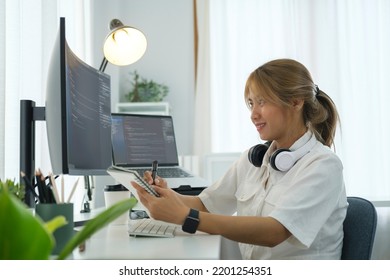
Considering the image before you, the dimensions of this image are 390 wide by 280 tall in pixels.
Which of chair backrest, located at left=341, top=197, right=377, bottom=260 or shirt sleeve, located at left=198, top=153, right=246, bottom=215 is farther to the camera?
shirt sleeve, located at left=198, top=153, right=246, bottom=215

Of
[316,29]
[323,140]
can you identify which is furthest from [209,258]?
[316,29]

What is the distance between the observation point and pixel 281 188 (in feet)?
4.17

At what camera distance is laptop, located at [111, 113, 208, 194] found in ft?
6.38

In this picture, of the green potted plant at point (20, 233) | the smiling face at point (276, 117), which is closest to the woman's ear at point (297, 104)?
the smiling face at point (276, 117)

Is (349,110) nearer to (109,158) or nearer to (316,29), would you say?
(316,29)

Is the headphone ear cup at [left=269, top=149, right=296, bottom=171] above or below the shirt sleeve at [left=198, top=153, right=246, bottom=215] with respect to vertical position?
above

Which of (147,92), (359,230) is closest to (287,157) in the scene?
(359,230)

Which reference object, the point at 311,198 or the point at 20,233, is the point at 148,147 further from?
the point at 20,233

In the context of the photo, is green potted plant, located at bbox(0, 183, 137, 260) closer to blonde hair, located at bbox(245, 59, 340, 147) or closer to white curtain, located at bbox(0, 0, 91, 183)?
blonde hair, located at bbox(245, 59, 340, 147)

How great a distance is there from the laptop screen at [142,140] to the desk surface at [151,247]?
0.85m

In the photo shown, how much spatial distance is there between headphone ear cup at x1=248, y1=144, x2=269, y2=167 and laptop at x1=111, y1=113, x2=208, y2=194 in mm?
454

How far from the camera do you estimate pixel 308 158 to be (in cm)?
125

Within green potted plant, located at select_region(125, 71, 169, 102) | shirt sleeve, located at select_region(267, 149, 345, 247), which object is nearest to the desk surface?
shirt sleeve, located at select_region(267, 149, 345, 247)

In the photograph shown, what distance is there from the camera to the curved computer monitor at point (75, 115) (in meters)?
1.09
